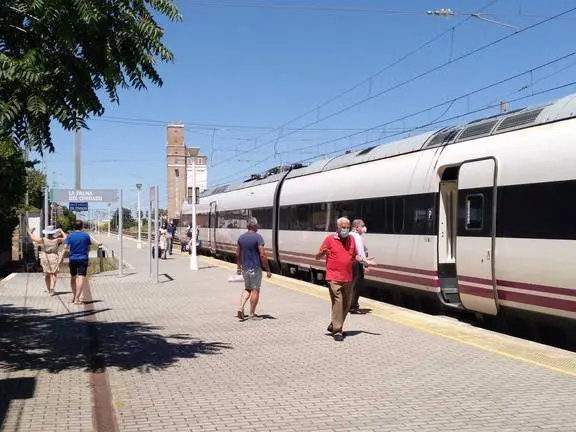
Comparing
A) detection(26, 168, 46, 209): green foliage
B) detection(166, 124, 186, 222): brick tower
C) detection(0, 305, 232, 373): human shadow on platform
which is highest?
detection(166, 124, 186, 222): brick tower

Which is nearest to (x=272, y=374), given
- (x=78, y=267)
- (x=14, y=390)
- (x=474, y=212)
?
(x=14, y=390)

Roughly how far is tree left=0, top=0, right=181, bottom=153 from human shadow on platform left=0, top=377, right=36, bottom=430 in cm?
238

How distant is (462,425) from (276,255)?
59.1ft

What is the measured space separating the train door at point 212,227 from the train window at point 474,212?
24.8m

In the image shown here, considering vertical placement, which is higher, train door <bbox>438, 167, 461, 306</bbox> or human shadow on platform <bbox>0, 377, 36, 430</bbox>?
train door <bbox>438, 167, 461, 306</bbox>

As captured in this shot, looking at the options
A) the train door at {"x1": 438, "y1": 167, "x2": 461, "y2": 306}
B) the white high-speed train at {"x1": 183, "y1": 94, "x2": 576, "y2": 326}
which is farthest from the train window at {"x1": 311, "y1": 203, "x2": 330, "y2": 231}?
the train door at {"x1": 438, "y1": 167, "x2": 461, "y2": 306}

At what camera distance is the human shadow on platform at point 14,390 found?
20.4 feet

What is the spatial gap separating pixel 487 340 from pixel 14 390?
20.1ft

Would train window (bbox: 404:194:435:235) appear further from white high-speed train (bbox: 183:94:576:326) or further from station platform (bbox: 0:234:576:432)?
station platform (bbox: 0:234:576:432)

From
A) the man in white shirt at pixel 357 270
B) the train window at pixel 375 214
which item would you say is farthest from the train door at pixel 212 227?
the man in white shirt at pixel 357 270

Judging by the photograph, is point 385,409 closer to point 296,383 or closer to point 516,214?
point 296,383

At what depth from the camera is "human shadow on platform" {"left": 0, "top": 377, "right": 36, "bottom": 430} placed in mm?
6232

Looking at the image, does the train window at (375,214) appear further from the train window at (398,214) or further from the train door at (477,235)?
the train door at (477,235)

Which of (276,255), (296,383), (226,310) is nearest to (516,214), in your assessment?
(296,383)
